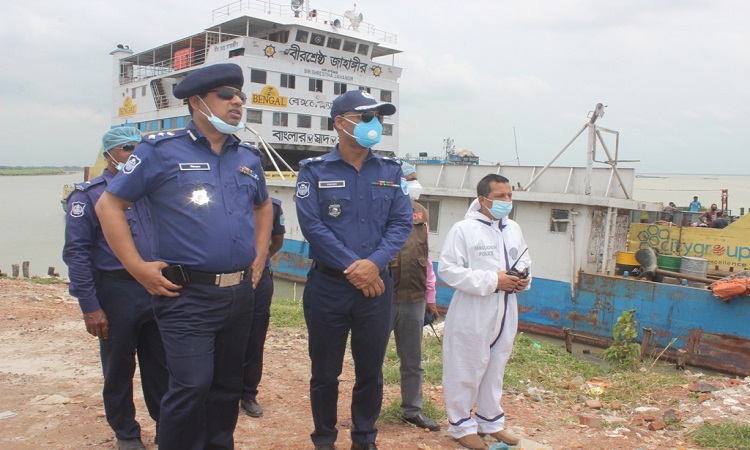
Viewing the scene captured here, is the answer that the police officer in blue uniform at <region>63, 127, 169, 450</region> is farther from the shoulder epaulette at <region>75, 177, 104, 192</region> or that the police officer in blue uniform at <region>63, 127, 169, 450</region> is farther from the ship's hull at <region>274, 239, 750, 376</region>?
the ship's hull at <region>274, 239, 750, 376</region>

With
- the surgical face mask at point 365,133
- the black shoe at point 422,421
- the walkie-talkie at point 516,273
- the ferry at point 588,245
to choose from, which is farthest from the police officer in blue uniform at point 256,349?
the ferry at point 588,245

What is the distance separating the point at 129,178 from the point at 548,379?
161 inches

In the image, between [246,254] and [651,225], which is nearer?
[246,254]

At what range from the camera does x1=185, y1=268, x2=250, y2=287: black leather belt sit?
7.78 ft

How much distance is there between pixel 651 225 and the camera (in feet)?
41.5

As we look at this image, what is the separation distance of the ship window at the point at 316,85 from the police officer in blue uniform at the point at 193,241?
19.5m

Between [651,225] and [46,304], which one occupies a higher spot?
[651,225]

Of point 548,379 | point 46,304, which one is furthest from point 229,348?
point 46,304

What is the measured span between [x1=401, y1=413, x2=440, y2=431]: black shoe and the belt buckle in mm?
1780

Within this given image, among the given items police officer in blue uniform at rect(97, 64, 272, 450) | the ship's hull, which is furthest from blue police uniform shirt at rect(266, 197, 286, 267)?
the ship's hull

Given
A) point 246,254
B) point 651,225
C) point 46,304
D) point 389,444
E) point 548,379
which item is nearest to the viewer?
point 246,254

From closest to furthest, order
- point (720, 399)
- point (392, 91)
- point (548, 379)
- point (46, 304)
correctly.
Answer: point (720, 399) < point (548, 379) < point (46, 304) < point (392, 91)

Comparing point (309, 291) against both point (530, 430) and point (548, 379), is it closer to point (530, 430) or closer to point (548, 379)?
point (530, 430)

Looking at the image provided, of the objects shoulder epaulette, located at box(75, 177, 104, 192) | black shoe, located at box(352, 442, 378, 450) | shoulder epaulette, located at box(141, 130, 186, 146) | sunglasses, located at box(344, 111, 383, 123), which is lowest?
black shoe, located at box(352, 442, 378, 450)
